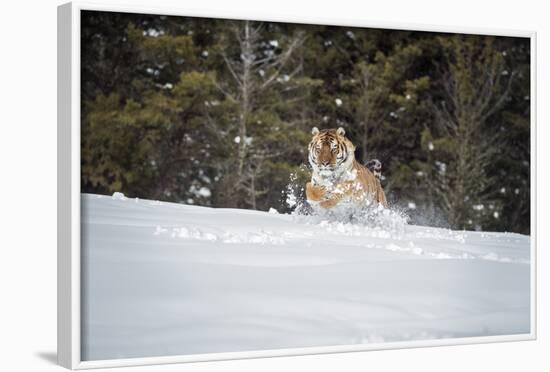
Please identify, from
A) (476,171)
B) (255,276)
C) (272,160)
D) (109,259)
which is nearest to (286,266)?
(255,276)

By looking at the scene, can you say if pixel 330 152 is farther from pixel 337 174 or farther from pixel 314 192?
pixel 314 192

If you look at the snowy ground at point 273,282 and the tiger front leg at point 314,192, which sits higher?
the tiger front leg at point 314,192

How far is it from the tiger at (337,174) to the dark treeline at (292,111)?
0.08 meters

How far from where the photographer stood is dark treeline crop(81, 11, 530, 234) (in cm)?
757

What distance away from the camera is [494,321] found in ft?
29.0

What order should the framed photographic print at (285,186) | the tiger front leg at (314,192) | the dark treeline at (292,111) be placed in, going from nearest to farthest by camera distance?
1. the framed photographic print at (285,186)
2. the dark treeline at (292,111)
3. the tiger front leg at (314,192)

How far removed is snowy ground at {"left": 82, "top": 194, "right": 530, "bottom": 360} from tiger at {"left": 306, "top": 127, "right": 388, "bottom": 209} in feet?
0.70

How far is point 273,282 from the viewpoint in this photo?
791 cm

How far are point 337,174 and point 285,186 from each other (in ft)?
1.45

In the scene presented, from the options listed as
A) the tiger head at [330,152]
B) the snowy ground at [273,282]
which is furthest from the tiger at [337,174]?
the snowy ground at [273,282]

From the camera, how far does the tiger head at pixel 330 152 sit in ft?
26.9

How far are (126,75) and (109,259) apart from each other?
4.15ft

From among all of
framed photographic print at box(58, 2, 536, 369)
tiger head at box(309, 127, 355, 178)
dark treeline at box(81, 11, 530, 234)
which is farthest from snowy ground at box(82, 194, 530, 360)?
tiger head at box(309, 127, 355, 178)

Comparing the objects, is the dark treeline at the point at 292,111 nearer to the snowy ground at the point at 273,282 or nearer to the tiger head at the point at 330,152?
the tiger head at the point at 330,152
